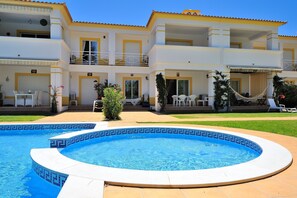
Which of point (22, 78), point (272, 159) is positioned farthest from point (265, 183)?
point (22, 78)

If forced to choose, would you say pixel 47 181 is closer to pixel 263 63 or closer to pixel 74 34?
pixel 74 34

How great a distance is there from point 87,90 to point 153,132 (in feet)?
47.0

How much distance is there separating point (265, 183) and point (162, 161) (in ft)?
10.5

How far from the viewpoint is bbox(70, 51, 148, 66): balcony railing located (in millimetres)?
22766

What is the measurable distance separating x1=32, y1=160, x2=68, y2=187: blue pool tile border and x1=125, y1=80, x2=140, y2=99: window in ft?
61.5

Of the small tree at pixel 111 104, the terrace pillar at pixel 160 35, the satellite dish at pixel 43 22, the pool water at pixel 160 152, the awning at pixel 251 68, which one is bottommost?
the pool water at pixel 160 152

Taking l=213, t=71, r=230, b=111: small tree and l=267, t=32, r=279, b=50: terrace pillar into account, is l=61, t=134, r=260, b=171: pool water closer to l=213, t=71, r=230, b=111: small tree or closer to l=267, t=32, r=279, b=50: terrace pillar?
l=213, t=71, r=230, b=111: small tree

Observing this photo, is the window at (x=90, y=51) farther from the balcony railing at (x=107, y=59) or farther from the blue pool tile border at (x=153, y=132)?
the blue pool tile border at (x=153, y=132)

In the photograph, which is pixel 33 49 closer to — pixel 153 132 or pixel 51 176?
pixel 153 132

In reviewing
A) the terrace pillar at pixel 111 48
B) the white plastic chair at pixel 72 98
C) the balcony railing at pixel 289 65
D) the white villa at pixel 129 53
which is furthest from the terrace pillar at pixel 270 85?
the white plastic chair at pixel 72 98

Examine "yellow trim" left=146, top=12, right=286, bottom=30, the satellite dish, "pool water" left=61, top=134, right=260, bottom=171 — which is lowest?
"pool water" left=61, top=134, right=260, bottom=171

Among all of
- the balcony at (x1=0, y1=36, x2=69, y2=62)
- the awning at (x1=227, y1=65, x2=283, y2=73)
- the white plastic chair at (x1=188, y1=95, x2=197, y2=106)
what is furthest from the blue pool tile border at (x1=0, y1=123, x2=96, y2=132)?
the awning at (x1=227, y1=65, x2=283, y2=73)

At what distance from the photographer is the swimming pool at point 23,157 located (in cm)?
472

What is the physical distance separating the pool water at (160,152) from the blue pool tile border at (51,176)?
1.83 meters
